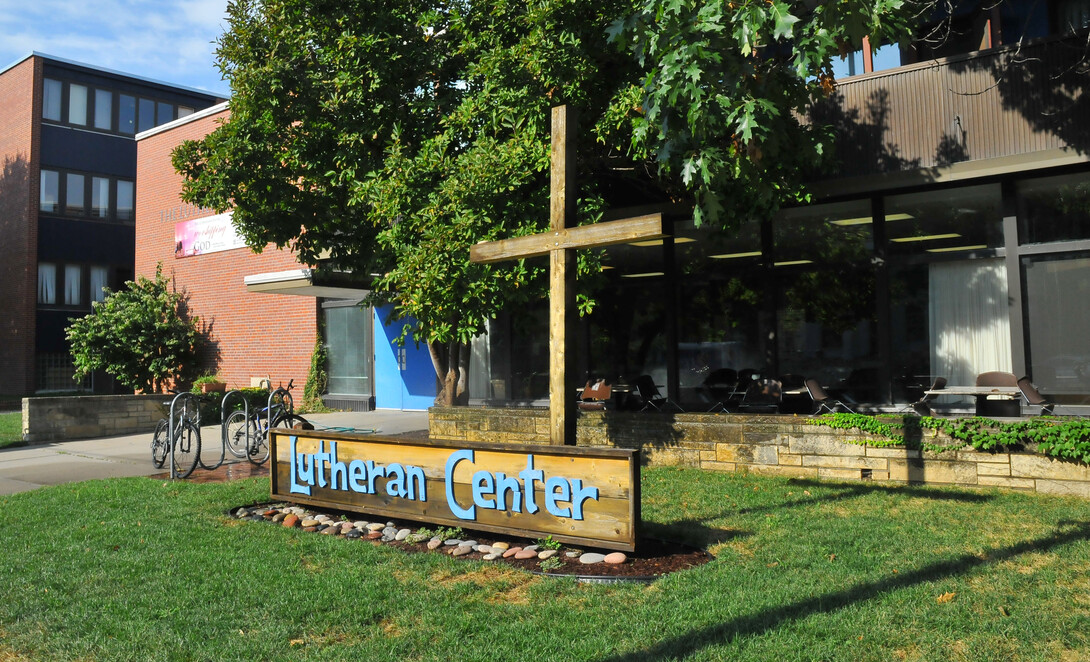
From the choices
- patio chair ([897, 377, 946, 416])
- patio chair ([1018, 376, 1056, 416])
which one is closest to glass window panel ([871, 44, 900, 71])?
patio chair ([897, 377, 946, 416])

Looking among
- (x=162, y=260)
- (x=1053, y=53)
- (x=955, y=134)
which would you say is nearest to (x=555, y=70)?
(x=955, y=134)

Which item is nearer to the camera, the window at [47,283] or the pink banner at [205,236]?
the pink banner at [205,236]

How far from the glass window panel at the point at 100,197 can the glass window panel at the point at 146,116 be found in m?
2.52

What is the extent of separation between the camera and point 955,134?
10.8 metres

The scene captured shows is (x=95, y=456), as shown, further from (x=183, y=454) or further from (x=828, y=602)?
(x=828, y=602)

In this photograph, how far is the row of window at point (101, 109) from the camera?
99.6 ft

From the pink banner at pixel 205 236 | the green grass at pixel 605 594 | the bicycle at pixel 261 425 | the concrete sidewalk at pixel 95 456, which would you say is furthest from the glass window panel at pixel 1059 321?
the pink banner at pixel 205 236

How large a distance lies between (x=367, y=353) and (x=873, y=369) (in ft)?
40.9

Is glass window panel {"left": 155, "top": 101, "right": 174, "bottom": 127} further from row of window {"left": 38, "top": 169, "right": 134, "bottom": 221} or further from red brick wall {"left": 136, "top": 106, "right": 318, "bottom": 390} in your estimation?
red brick wall {"left": 136, "top": 106, "right": 318, "bottom": 390}

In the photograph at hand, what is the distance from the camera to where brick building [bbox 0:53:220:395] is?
30109mm

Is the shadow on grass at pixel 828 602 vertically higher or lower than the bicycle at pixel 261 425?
lower

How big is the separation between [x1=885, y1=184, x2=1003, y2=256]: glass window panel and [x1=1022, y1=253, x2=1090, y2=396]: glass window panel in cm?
69

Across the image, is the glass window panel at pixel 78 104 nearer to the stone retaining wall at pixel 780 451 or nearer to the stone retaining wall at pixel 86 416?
the stone retaining wall at pixel 86 416

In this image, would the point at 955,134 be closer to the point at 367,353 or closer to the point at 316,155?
the point at 316,155
